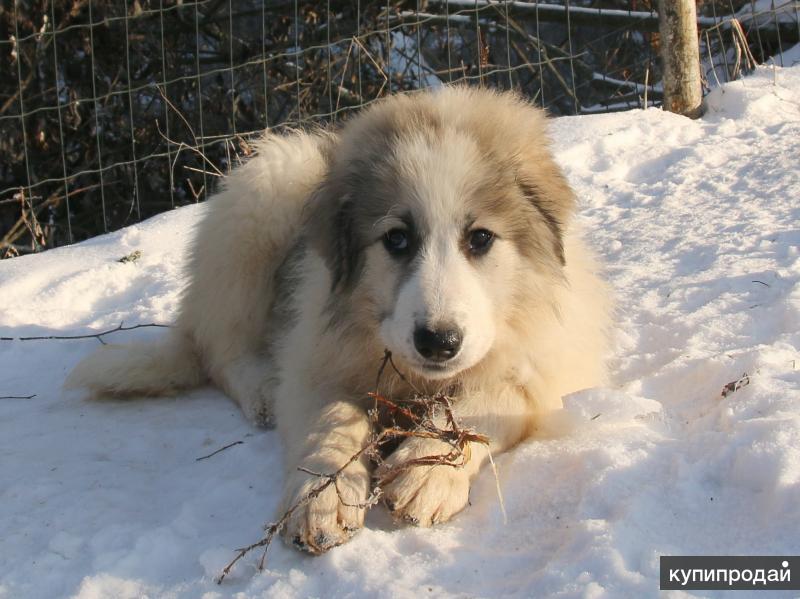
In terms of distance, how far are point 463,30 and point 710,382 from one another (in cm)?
552

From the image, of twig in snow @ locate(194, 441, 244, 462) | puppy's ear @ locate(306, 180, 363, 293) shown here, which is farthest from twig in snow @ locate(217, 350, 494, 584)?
twig in snow @ locate(194, 441, 244, 462)

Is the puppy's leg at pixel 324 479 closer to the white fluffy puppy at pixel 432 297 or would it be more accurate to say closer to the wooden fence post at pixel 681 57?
the white fluffy puppy at pixel 432 297

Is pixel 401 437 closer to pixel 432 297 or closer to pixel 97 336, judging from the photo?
pixel 432 297

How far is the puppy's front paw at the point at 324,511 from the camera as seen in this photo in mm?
2168

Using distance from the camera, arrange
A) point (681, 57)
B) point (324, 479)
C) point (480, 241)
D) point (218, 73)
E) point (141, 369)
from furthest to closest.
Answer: point (218, 73) < point (681, 57) < point (141, 369) < point (480, 241) < point (324, 479)

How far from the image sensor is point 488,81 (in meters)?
7.55

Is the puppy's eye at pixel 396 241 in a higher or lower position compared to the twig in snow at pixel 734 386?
higher

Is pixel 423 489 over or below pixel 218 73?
below

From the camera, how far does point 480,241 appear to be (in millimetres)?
2598

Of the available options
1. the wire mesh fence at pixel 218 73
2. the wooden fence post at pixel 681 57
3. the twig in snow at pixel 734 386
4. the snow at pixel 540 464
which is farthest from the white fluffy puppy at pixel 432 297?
the wire mesh fence at pixel 218 73

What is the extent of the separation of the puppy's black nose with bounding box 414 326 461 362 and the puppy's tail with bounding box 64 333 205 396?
1720 millimetres

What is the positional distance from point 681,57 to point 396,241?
4.24 m

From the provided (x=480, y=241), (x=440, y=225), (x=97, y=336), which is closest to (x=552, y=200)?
(x=480, y=241)

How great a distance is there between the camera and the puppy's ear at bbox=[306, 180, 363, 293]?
2.75 m
